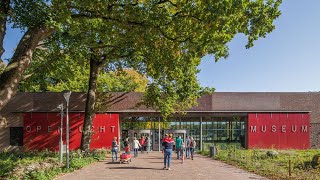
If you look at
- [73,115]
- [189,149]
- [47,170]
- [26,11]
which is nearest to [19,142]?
[73,115]

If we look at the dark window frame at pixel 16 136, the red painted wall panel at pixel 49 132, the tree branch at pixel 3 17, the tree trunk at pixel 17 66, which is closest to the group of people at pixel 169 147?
the red painted wall panel at pixel 49 132

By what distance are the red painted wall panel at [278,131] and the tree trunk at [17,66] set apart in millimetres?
27167

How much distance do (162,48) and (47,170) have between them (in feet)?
23.7

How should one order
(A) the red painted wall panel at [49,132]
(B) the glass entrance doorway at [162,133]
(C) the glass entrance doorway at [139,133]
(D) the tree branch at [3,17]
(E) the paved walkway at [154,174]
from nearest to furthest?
1. (D) the tree branch at [3,17]
2. (E) the paved walkway at [154,174]
3. (A) the red painted wall panel at [49,132]
4. (C) the glass entrance doorway at [139,133]
5. (B) the glass entrance doorway at [162,133]

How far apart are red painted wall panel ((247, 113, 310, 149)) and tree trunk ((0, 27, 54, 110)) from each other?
27167mm

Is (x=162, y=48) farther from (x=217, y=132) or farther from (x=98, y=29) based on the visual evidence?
(x=217, y=132)

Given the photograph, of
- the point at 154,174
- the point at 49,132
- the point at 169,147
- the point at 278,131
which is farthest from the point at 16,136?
the point at 278,131

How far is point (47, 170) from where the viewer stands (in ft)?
52.6

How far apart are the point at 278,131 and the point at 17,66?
29.4 metres

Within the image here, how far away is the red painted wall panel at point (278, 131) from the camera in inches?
1428

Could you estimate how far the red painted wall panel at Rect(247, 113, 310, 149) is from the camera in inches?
1428

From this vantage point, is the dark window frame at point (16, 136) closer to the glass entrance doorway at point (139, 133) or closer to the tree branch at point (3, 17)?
the glass entrance doorway at point (139, 133)

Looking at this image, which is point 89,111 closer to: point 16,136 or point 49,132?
point 49,132

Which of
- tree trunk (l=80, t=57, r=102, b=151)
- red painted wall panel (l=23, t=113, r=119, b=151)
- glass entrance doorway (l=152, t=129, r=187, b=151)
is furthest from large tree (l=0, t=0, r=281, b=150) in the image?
glass entrance doorway (l=152, t=129, r=187, b=151)
